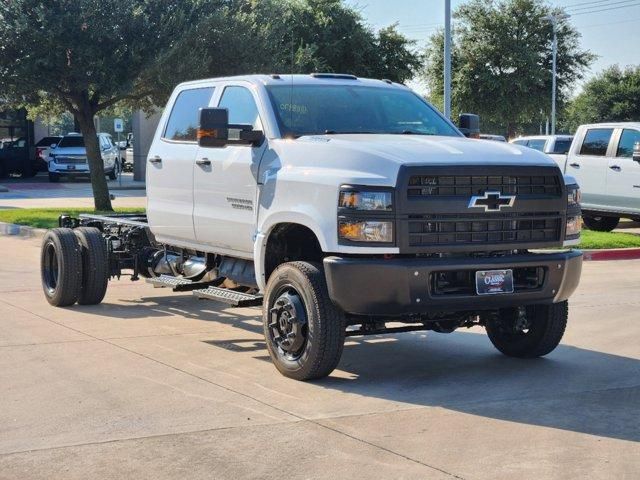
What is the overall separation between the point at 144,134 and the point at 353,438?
119 ft

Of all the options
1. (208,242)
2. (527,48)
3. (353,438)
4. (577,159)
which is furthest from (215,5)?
(527,48)

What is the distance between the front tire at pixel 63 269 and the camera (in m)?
10.4

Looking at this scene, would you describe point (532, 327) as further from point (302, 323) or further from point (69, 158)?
point (69, 158)

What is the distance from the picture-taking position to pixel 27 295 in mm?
11594

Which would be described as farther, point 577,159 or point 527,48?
point 527,48

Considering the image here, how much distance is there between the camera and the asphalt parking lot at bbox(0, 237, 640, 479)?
5.52 meters

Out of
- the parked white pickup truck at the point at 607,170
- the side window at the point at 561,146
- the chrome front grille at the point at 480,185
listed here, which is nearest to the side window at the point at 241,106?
the chrome front grille at the point at 480,185

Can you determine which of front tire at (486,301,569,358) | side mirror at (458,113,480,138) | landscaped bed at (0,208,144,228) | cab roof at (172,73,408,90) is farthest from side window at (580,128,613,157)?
front tire at (486,301,569,358)

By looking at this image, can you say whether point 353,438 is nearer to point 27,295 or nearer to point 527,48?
point 27,295

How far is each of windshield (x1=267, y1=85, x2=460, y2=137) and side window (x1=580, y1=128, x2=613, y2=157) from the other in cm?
1162

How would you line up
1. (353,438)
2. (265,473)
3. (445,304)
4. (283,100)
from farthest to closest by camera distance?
(283,100) < (445,304) < (353,438) < (265,473)

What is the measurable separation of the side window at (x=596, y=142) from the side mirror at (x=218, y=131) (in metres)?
13.0

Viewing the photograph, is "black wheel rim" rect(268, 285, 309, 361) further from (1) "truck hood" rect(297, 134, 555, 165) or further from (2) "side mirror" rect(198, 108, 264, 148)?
(2) "side mirror" rect(198, 108, 264, 148)

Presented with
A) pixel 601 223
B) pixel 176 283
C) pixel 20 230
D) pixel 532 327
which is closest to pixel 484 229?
pixel 532 327
